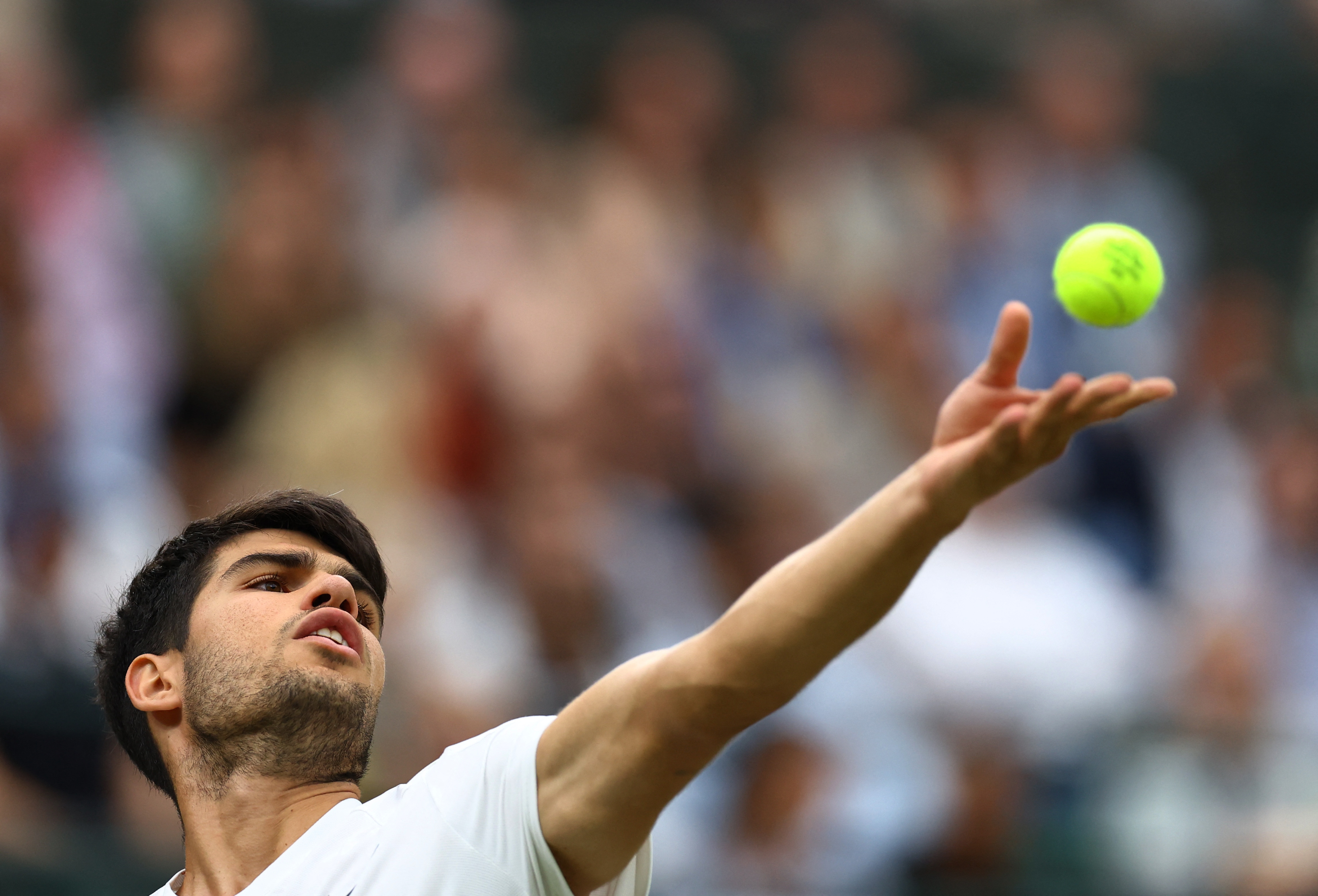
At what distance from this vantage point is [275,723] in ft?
10.7

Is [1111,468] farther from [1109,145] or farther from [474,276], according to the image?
[474,276]

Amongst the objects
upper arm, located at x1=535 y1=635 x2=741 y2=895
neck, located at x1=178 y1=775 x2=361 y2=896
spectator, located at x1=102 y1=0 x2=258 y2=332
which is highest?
spectator, located at x1=102 y1=0 x2=258 y2=332

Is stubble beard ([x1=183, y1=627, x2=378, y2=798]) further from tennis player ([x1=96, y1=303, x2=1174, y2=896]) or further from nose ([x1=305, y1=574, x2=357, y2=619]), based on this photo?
nose ([x1=305, y1=574, x2=357, y2=619])

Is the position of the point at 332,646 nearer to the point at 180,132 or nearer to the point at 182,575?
the point at 182,575

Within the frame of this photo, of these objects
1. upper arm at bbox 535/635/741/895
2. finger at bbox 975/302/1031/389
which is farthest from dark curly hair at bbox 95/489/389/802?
finger at bbox 975/302/1031/389

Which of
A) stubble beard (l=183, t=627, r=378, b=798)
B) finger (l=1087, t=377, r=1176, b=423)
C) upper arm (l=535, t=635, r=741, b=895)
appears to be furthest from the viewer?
stubble beard (l=183, t=627, r=378, b=798)

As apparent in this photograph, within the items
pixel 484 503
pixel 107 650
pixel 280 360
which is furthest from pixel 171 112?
pixel 107 650

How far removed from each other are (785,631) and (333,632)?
1.13 metres

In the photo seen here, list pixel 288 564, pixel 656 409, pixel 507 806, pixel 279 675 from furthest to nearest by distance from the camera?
pixel 656 409 → pixel 288 564 → pixel 279 675 → pixel 507 806

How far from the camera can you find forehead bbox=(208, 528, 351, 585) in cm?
352

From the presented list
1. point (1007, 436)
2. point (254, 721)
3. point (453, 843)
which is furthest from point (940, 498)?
point (254, 721)

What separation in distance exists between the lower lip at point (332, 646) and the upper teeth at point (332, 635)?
34 mm

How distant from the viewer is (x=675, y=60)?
28.6 feet

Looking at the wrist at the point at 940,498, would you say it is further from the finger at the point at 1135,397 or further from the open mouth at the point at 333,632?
the open mouth at the point at 333,632
